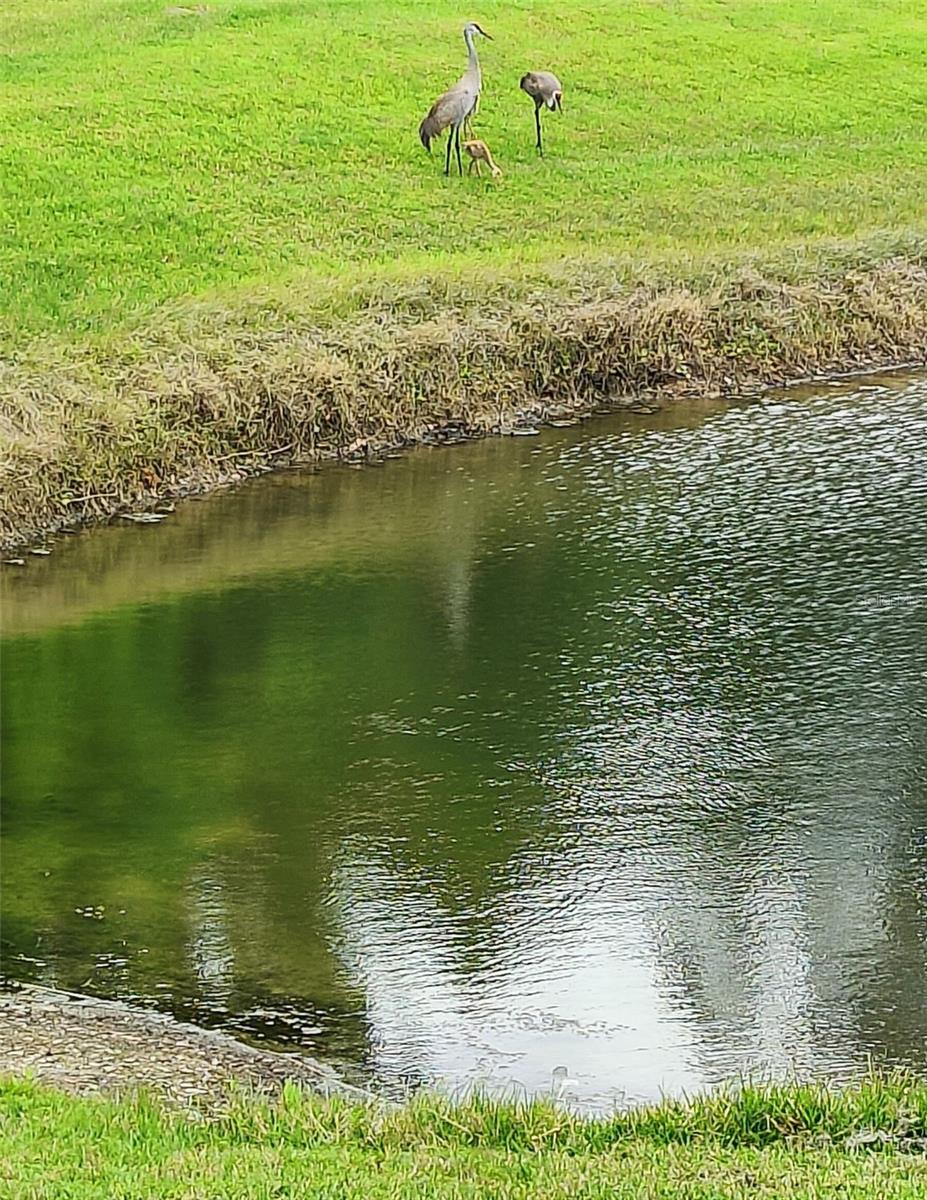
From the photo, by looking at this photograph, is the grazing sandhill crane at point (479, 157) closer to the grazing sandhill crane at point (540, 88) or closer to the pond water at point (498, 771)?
the grazing sandhill crane at point (540, 88)

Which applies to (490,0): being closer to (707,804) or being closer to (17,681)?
(17,681)

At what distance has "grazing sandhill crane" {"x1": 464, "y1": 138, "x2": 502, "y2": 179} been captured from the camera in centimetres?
2742

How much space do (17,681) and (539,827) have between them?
462 centimetres

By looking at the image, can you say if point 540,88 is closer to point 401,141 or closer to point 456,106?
point 401,141

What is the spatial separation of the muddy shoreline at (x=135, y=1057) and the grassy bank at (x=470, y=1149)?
0.45 meters

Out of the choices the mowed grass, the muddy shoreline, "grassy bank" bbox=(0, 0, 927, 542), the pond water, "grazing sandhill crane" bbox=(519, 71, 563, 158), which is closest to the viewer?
the muddy shoreline

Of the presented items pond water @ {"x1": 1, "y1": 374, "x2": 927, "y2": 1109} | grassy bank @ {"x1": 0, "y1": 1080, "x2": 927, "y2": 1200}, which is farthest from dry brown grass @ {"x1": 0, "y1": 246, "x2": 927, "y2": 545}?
grassy bank @ {"x1": 0, "y1": 1080, "x2": 927, "y2": 1200}

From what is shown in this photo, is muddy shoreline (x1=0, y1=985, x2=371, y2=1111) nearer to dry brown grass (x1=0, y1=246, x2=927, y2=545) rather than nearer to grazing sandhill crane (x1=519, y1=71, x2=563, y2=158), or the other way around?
dry brown grass (x1=0, y1=246, x2=927, y2=545)

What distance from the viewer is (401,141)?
2864 centimetres

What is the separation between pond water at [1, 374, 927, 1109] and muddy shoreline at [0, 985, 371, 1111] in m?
0.30

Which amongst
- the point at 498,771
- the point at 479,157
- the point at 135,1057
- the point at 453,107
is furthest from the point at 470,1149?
the point at 479,157

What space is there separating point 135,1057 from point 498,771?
4.08 m

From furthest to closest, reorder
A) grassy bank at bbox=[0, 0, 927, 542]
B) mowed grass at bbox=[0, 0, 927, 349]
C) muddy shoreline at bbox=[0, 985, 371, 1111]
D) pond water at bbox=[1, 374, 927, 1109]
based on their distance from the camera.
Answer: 1. mowed grass at bbox=[0, 0, 927, 349]
2. grassy bank at bbox=[0, 0, 927, 542]
3. pond water at bbox=[1, 374, 927, 1109]
4. muddy shoreline at bbox=[0, 985, 371, 1111]

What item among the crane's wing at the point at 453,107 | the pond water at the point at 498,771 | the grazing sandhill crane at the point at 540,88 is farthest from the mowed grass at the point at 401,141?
the pond water at the point at 498,771
